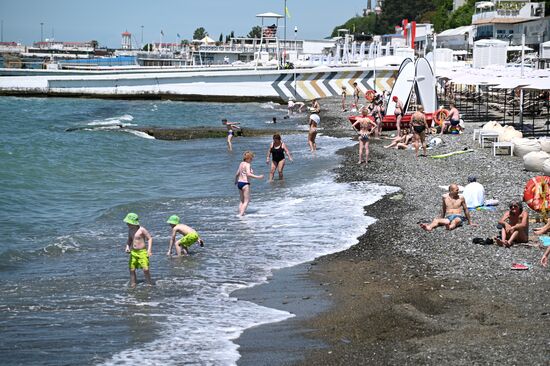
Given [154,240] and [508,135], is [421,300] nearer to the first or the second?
[154,240]

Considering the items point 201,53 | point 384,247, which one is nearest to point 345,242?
point 384,247

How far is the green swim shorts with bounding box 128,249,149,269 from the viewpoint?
1124 cm

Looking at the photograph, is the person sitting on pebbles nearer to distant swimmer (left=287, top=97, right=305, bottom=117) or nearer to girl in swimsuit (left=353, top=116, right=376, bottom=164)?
girl in swimsuit (left=353, top=116, right=376, bottom=164)

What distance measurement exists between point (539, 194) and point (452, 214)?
1.71 m

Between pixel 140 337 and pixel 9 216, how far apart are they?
33.3ft

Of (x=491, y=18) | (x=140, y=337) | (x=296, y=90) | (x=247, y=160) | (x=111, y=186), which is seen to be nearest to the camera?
(x=140, y=337)

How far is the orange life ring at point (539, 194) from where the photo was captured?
14.1m

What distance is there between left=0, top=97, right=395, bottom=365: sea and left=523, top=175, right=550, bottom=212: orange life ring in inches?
117

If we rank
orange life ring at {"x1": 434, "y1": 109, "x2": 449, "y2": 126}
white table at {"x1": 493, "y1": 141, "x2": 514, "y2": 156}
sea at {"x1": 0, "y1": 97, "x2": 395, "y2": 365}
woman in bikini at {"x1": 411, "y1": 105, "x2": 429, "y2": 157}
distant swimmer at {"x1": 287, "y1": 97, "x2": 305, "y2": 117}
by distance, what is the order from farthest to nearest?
distant swimmer at {"x1": 287, "y1": 97, "x2": 305, "y2": 117} → orange life ring at {"x1": 434, "y1": 109, "x2": 449, "y2": 126} → woman in bikini at {"x1": 411, "y1": 105, "x2": 429, "y2": 157} → white table at {"x1": 493, "y1": 141, "x2": 514, "y2": 156} → sea at {"x1": 0, "y1": 97, "x2": 395, "y2": 365}

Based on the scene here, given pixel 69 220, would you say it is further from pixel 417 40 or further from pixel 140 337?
pixel 417 40

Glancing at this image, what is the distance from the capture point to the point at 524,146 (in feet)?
69.7

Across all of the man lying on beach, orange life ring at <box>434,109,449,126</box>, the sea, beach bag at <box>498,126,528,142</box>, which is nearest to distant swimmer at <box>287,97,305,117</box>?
the sea

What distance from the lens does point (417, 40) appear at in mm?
98438

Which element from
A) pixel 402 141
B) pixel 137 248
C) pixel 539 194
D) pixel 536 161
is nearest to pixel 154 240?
pixel 137 248
